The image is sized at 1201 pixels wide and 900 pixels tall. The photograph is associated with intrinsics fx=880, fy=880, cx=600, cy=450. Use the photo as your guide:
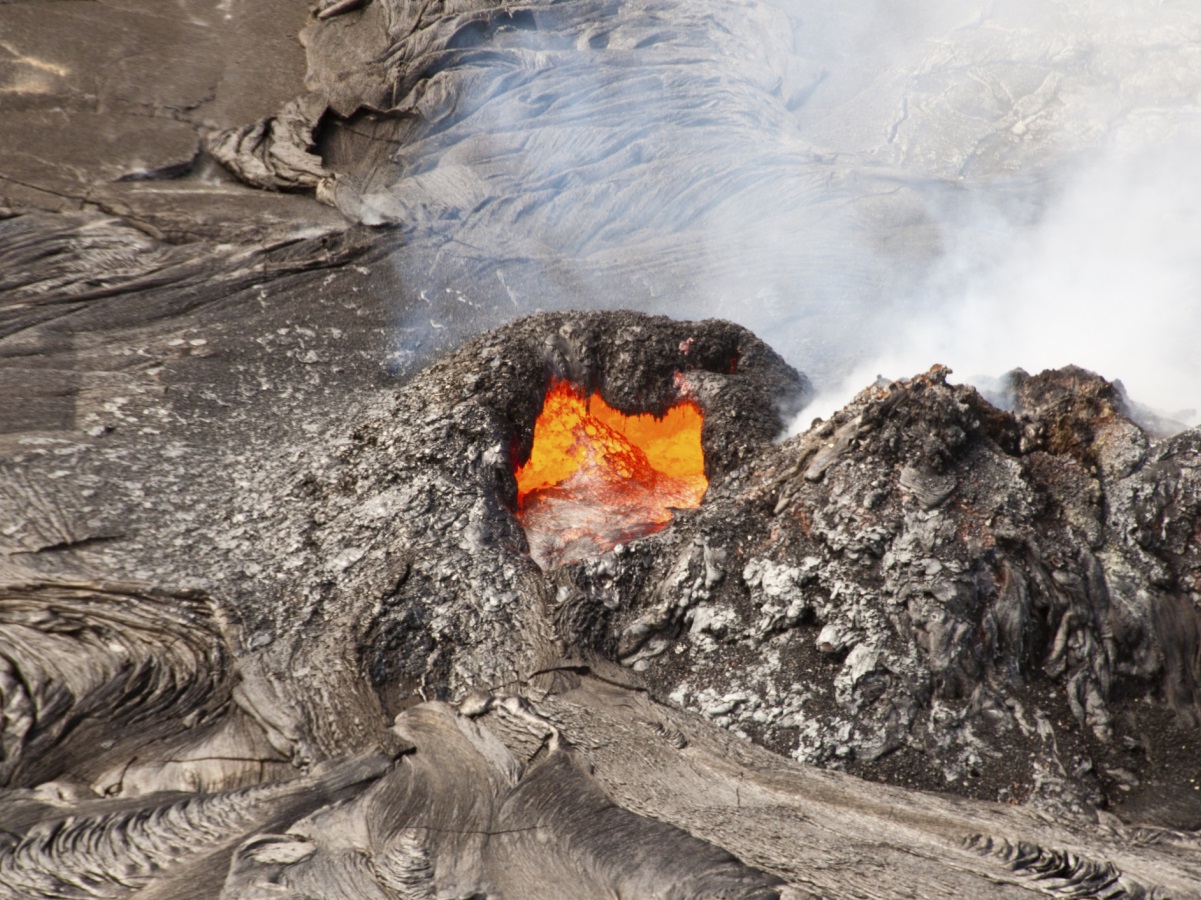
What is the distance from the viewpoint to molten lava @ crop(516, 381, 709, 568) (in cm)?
557

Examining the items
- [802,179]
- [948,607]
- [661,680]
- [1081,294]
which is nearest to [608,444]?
[661,680]

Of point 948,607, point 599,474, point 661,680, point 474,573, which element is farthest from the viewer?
point 599,474

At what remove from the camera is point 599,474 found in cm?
623

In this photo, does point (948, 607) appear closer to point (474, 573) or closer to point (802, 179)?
point (474, 573)

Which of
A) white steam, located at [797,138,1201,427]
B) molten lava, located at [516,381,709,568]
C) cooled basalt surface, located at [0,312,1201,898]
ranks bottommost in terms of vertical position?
cooled basalt surface, located at [0,312,1201,898]

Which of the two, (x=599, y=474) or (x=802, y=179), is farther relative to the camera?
(x=802, y=179)

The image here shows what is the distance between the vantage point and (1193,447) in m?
4.71

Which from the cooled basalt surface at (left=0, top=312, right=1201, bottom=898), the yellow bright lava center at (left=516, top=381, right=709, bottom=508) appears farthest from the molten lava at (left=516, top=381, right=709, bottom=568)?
the cooled basalt surface at (left=0, top=312, right=1201, bottom=898)

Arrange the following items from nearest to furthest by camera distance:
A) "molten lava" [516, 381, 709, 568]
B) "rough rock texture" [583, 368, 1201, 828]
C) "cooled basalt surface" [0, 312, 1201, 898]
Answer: "cooled basalt surface" [0, 312, 1201, 898], "rough rock texture" [583, 368, 1201, 828], "molten lava" [516, 381, 709, 568]

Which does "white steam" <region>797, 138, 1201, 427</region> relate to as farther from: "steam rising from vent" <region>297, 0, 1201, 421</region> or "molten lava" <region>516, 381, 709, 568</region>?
"molten lava" <region>516, 381, 709, 568</region>

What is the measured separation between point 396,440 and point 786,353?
13.2 ft

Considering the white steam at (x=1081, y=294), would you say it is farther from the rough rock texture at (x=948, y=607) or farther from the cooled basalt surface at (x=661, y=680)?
the cooled basalt surface at (x=661, y=680)

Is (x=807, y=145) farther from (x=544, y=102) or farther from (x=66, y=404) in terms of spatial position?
(x=66, y=404)

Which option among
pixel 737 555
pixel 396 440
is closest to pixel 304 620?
pixel 396 440
